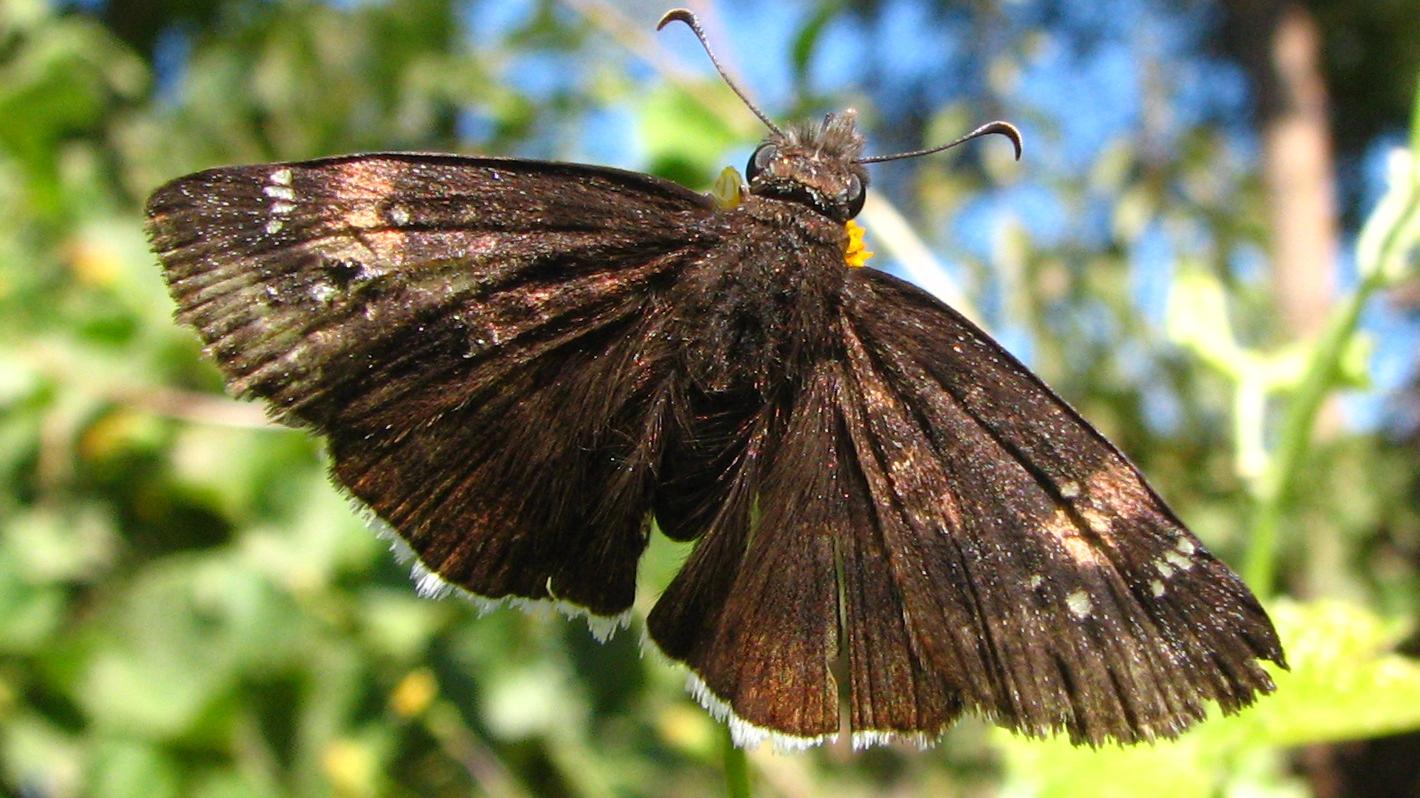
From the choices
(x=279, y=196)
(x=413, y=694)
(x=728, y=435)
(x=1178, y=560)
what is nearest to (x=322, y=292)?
(x=279, y=196)

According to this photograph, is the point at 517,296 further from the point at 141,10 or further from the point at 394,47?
the point at 141,10

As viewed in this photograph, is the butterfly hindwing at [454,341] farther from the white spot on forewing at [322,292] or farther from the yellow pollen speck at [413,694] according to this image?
the yellow pollen speck at [413,694]

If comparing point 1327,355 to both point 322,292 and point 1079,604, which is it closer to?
point 1079,604

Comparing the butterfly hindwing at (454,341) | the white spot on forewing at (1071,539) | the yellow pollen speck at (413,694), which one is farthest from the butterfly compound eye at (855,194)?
the yellow pollen speck at (413,694)

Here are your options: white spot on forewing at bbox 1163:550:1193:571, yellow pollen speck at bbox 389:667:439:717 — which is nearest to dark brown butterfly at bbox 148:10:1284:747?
white spot on forewing at bbox 1163:550:1193:571

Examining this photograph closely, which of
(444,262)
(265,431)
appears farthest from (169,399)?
(444,262)

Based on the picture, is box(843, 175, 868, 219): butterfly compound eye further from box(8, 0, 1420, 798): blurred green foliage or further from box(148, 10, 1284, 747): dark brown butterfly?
box(8, 0, 1420, 798): blurred green foliage
